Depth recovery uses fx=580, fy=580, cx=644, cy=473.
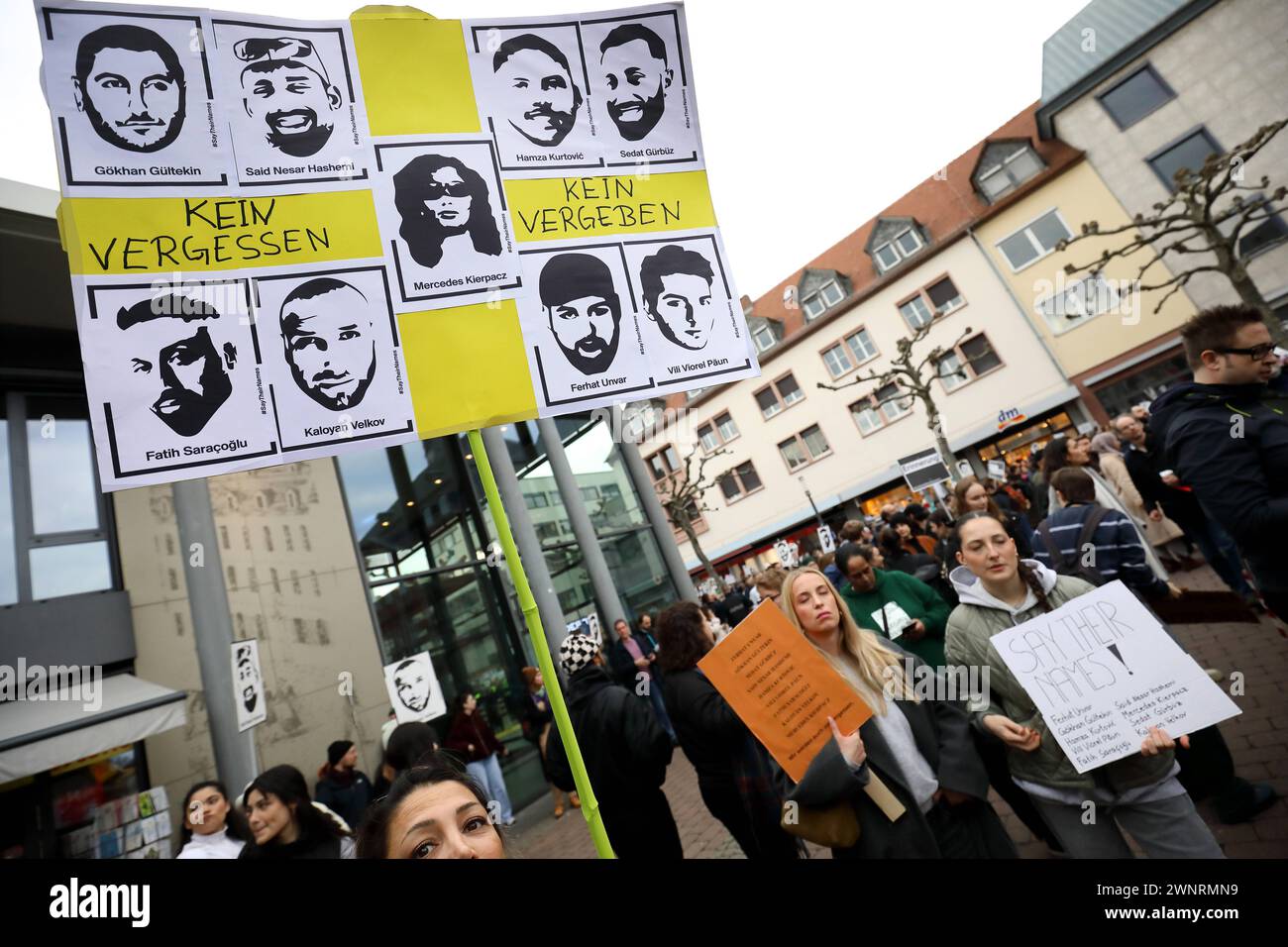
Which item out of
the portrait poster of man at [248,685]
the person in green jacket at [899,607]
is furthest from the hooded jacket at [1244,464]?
the portrait poster of man at [248,685]

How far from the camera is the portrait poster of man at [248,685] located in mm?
5379

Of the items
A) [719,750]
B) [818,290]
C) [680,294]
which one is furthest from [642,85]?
[818,290]

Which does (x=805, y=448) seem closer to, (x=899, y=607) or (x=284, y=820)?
(x=899, y=607)

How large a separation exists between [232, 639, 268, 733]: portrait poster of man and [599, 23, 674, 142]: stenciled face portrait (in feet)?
18.3

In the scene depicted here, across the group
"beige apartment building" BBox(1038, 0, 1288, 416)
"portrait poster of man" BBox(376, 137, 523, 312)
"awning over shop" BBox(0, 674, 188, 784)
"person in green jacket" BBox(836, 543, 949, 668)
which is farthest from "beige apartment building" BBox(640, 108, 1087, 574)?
"portrait poster of man" BBox(376, 137, 523, 312)

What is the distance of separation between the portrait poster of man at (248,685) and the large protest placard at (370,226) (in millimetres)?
4692

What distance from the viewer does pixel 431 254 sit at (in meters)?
2.09

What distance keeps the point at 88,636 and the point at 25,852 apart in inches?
87.2

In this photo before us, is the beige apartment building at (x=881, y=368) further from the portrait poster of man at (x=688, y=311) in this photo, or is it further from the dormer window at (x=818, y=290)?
the portrait poster of man at (x=688, y=311)

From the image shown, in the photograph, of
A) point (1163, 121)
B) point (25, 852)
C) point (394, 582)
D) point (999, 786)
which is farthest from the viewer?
point (1163, 121)

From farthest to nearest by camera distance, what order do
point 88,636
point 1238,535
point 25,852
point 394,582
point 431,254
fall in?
point 394,582 → point 88,636 → point 25,852 → point 1238,535 → point 431,254
